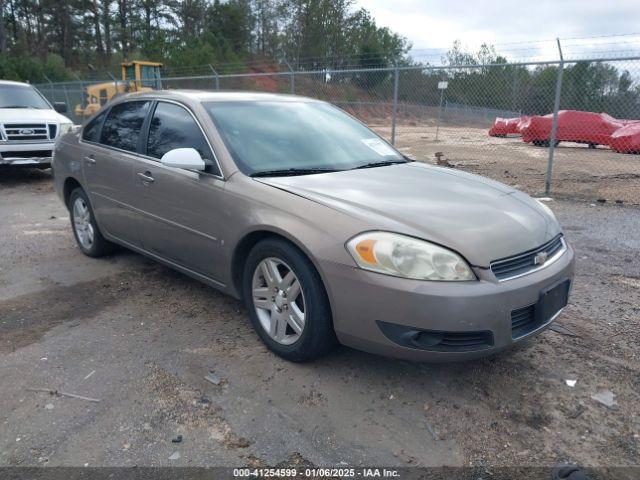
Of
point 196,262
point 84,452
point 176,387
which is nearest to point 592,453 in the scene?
point 176,387

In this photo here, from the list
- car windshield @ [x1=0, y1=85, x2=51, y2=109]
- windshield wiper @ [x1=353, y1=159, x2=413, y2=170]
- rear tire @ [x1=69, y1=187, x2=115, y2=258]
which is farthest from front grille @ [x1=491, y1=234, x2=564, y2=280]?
car windshield @ [x1=0, y1=85, x2=51, y2=109]

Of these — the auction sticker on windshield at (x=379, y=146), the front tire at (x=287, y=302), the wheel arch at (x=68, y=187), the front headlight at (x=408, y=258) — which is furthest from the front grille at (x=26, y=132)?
the front headlight at (x=408, y=258)

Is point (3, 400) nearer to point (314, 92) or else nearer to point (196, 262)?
point (196, 262)

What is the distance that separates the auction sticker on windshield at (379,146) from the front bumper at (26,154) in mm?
7768

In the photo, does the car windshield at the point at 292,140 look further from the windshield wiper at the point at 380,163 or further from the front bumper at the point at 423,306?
the front bumper at the point at 423,306

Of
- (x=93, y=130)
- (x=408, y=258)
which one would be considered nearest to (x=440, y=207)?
(x=408, y=258)

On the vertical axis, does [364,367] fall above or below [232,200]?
below

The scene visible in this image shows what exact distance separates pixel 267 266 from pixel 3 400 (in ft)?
5.13

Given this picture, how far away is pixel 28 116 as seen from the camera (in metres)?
9.60

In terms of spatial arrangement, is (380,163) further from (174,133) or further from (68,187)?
(68,187)

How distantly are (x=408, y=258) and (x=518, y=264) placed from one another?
2.02 feet

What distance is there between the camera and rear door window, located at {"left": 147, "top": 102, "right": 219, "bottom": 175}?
3.53 metres

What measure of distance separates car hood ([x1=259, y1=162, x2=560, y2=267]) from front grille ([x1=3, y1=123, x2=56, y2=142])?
812cm

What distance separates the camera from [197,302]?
405 centimetres
